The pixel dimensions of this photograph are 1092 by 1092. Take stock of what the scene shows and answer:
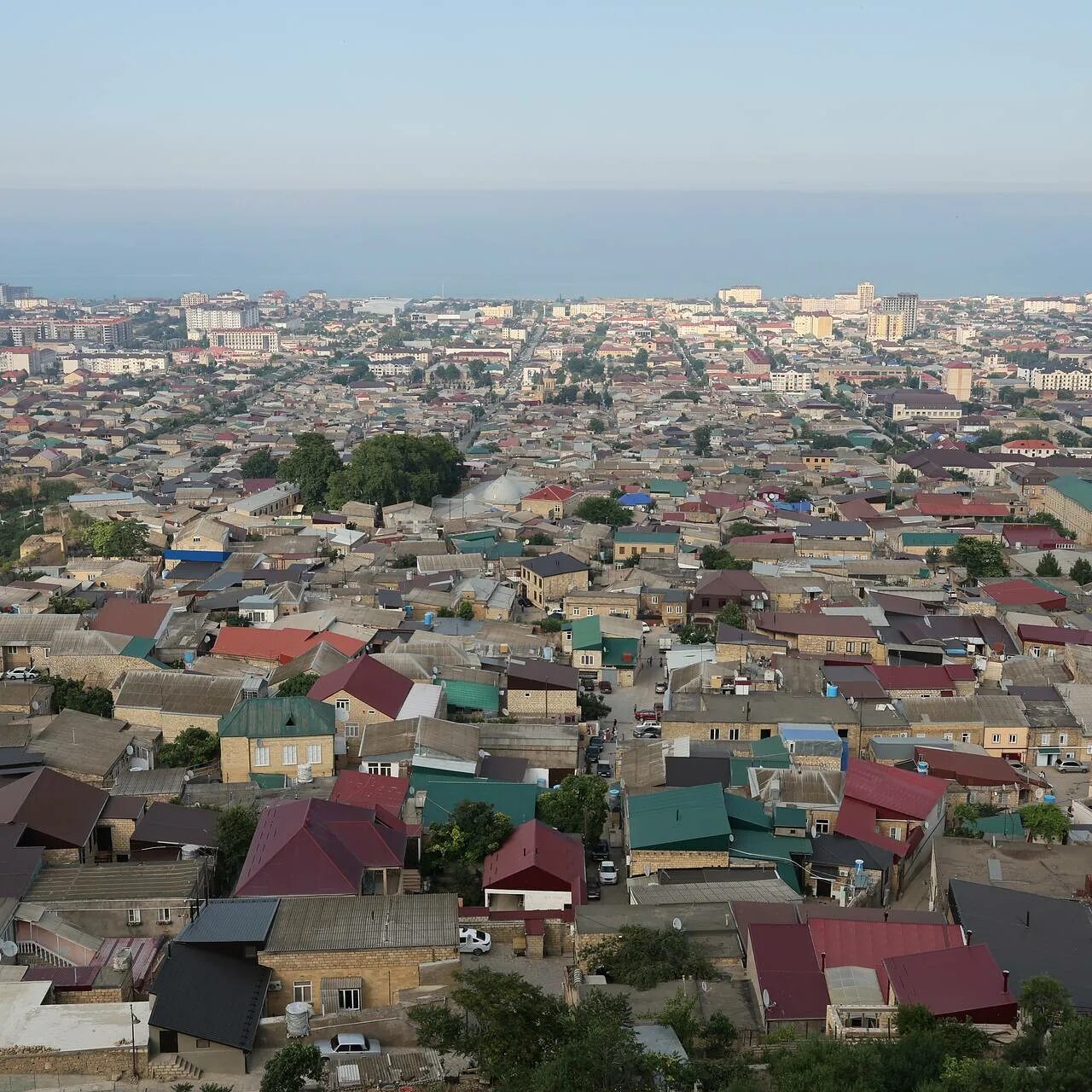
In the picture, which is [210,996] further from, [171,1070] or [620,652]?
[620,652]

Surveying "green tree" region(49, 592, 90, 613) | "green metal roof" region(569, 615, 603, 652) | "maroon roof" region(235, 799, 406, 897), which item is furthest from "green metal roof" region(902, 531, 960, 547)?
"maroon roof" region(235, 799, 406, 897)

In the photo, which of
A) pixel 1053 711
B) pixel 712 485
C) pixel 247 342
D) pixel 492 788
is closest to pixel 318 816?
pixel 492 788

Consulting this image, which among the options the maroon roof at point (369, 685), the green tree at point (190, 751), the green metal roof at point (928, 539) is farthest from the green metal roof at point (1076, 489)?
the green tree at point (190, 751)

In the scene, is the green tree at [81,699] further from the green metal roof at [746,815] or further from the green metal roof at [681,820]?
the green metal roof at [746,815]

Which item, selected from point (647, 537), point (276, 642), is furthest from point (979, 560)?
point (276, 642)

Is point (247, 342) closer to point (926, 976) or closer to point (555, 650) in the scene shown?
point (555, 650)
